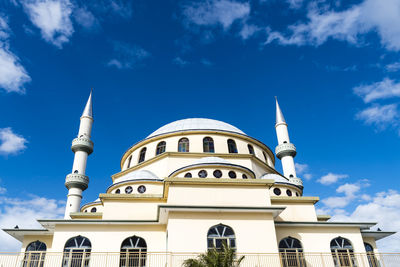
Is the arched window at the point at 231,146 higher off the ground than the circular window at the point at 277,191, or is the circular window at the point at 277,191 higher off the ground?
the arched window at the point at 231,146

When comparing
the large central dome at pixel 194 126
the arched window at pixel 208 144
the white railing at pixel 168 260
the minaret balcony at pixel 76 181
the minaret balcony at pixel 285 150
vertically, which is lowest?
the white railing at pixel 168 260

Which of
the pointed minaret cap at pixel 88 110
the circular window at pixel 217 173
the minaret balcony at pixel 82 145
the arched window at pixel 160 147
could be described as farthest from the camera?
the pointed minaret cap at pixel 88 110

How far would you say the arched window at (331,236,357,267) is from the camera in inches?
634

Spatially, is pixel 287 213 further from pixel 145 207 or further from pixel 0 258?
pixel 0 258

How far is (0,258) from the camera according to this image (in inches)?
568

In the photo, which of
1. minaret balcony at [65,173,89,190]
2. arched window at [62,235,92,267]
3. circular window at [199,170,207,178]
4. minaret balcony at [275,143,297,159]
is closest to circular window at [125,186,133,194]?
arched window at [62,235,92,267]

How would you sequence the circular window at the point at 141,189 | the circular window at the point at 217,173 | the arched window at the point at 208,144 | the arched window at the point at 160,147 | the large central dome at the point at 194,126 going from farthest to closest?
the large central dome at the point at 194,126
the arched window at the point at 160,147
the arched window at the point at 208,144
the circular window at the point at 141,189
the circular window at the point at 217,173

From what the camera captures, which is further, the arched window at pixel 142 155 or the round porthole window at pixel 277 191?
the arched window at pixel 142 155

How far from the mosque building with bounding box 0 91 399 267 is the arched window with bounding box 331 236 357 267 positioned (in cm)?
5

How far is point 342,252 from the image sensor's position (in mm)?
16875

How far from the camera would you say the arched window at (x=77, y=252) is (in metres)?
15.2

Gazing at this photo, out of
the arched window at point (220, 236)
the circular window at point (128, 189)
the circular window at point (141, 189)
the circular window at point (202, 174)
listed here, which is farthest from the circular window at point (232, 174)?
the circular window at point (128, 189)

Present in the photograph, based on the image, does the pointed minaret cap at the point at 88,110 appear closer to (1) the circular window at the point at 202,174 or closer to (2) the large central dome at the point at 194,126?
(2) the large central dome at the point at 194,126

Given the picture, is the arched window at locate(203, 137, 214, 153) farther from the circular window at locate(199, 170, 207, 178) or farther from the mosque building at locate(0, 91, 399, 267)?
the circular window at locate(199, 170, 207, 178)
